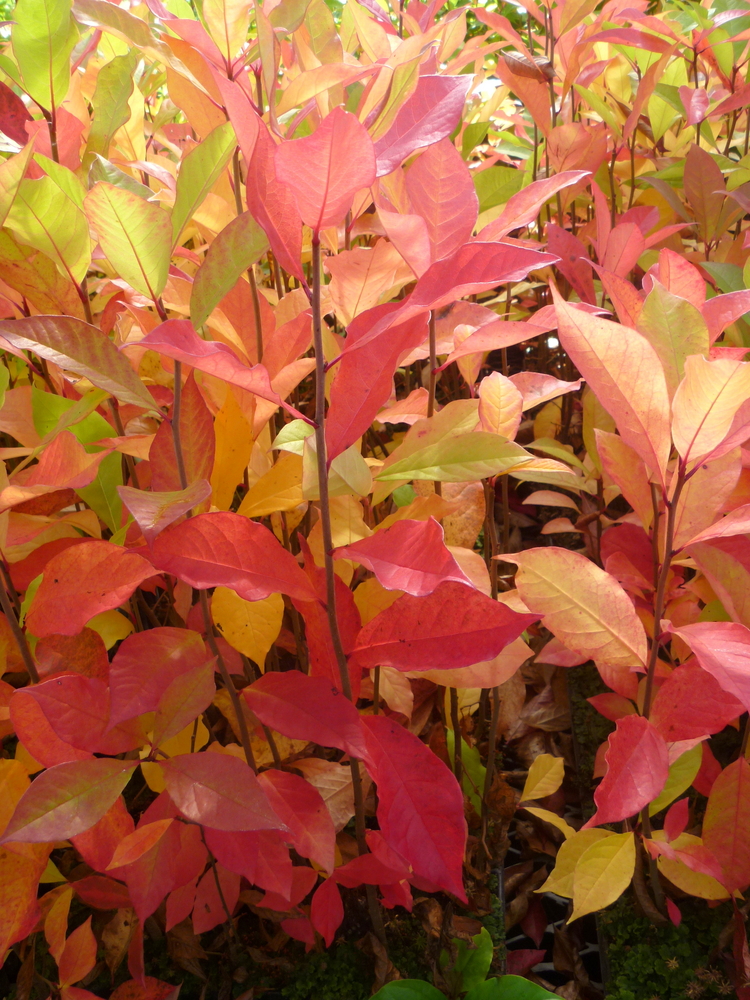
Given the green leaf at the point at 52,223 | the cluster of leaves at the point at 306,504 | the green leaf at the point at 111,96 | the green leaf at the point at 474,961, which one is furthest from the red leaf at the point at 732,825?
the green leaf at the point at 111,96

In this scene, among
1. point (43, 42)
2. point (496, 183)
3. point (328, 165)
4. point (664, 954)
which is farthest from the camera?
point (496, 183)

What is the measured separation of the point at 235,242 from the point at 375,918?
0.62 m

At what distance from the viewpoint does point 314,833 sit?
568 millimetres

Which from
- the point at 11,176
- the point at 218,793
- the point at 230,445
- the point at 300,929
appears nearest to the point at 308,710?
the point at 218,793

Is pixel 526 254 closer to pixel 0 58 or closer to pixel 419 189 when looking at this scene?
pixel 419 189

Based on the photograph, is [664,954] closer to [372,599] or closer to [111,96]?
[372,599]

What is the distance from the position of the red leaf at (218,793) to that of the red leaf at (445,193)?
0.37 m

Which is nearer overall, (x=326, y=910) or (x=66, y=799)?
(x=66, y=799)

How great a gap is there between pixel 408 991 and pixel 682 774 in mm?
310

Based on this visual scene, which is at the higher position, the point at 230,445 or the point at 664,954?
the point at 230,445

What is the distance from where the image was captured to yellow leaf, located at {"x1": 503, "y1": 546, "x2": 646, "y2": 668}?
1.73ft

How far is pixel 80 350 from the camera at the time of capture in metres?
0.46

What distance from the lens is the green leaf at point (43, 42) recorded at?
0.59 meters

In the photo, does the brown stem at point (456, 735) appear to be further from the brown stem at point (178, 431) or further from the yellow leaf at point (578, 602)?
→ the brown stem at point (178, 431)
